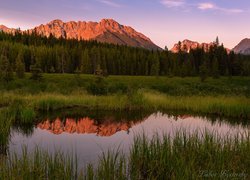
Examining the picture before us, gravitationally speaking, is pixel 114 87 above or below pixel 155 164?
above

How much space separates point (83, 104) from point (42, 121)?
9349 millimetres

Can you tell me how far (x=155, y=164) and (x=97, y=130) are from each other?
475 inches

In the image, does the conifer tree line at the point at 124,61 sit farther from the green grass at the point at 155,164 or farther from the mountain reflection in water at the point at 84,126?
the green grass at the point at 155,164

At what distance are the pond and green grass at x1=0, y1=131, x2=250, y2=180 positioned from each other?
5.43 feet

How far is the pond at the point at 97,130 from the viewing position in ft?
50.4

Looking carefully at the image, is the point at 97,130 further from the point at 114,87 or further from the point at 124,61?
the point at 124,61

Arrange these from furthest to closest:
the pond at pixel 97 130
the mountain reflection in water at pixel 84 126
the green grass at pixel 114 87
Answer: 1. the green grass at pixel 114 87
2. the mountain reflection in water at pixel 84 126
3. the pond at pixel 97 130

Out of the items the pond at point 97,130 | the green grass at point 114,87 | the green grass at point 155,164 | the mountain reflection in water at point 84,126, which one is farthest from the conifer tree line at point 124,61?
the green grass at point 155,164

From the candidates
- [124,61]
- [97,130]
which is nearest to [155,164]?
[97,130]

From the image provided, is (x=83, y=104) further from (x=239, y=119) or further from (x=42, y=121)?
(x=239, y=119)

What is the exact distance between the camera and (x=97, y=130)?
21.8 m

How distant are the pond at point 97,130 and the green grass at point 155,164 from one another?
1.66m

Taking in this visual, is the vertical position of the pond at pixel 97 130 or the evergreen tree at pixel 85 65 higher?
the evergreen tree at pixel 85 65

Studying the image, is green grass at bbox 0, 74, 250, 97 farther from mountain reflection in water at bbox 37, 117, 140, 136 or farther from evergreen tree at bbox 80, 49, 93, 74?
evergreen tree at bbox 80, 49, 93, 74
